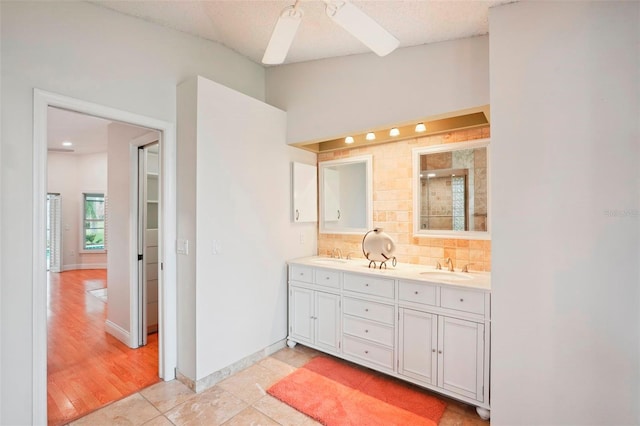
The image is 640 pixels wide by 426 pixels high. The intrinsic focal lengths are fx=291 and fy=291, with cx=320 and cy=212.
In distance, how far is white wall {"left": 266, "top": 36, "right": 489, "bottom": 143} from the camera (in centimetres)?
221

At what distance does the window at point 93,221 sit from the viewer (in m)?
7.68

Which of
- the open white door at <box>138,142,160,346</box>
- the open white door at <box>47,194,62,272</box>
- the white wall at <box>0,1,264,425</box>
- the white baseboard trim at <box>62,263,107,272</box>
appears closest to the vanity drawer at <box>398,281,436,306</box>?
the white wall at <box>0,1,264,425</box>

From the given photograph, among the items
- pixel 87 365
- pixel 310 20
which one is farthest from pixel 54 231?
pixel 310 20

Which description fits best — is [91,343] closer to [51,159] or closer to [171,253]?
[171,253]

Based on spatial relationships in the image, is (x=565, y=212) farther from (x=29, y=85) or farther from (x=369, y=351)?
(x=29, y=85)

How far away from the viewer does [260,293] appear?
9.50 ft

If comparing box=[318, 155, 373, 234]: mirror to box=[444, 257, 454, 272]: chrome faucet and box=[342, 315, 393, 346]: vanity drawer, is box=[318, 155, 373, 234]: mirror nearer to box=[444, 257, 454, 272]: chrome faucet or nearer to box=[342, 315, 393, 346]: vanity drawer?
box=[444, 257, 454, 272]: chrome faucet

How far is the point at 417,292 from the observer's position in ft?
7.62

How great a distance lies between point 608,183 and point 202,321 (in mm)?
2847

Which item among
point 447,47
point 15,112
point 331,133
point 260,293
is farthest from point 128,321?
point 447,47

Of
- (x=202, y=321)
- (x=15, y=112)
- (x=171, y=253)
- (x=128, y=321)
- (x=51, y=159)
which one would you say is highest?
(x=51, y=159)

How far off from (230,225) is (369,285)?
136cm

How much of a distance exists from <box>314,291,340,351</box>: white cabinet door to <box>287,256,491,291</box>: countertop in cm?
31

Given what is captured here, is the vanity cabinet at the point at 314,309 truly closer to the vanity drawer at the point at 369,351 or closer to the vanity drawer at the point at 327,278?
the vanity drawer at the point at 327,278
